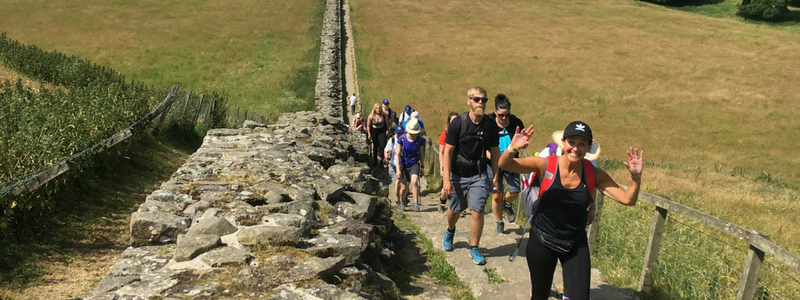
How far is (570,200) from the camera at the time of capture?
439 centimetres

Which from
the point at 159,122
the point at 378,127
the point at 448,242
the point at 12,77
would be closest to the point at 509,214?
the point at 448,242

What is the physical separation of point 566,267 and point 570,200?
0.59 m

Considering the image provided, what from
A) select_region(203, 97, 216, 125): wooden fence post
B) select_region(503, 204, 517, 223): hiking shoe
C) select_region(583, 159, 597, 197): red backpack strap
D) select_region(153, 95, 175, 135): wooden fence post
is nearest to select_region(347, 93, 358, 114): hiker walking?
select_region(203, 97, 216, 125): wooden fence post

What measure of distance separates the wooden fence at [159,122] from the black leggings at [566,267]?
5.39 m

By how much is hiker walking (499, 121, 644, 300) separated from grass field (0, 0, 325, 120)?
782 inches

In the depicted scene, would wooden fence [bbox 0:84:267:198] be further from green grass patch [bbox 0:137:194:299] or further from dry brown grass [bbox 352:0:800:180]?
dry brown grass [bbox 352:0:800:180]

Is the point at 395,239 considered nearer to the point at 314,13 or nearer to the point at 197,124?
the point at 197,124

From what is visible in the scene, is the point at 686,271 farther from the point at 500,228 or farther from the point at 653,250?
the point at 500,228

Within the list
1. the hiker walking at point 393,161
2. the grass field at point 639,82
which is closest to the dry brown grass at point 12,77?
the hiker walking at point 393,161

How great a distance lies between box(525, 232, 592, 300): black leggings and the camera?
4430 mm

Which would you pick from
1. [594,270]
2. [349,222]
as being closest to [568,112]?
[594,270]

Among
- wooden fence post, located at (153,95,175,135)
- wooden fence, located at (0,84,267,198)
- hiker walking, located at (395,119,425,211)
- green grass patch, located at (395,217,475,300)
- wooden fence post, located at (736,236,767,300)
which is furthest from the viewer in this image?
wooden fence post, located at (153,95,175,135)

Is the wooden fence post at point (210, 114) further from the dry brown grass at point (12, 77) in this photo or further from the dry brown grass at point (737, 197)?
the dry brown grass at point (737, 197)

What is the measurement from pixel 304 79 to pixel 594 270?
24462mm
